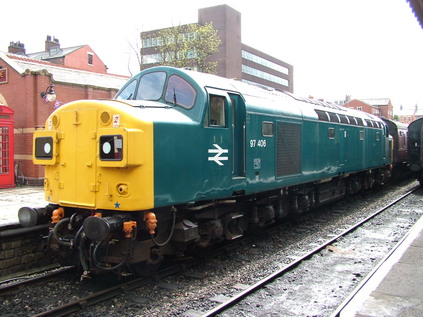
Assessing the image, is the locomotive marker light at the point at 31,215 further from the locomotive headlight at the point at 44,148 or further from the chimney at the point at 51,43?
the chimney at the point at 51,43

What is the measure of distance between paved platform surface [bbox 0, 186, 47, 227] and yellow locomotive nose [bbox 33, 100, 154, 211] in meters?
1.85

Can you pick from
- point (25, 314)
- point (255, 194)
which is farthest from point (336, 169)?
point (25, 314)

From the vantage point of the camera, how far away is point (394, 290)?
5.44 meters

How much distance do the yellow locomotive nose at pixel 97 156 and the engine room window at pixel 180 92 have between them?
113 centimetres

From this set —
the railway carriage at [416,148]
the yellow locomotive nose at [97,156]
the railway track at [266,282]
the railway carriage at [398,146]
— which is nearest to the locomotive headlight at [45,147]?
the yellow locomotive nose at [97,156]

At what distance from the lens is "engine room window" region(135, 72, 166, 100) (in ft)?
22.7

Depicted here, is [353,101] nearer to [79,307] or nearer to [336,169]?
[336,169]

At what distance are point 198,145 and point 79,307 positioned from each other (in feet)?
9.45

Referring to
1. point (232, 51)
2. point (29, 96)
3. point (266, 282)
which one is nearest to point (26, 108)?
point (29, 96)

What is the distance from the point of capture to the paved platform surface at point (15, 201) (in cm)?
831

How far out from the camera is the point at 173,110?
21.1 ft

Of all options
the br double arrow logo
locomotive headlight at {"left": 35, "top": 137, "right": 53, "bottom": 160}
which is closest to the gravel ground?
the br double arrow logo

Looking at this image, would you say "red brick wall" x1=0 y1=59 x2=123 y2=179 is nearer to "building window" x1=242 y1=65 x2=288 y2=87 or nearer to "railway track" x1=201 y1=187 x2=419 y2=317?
"railway track" x1=201 y1=187 x2=419 y2=317

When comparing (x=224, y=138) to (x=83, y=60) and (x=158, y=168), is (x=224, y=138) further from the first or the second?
(x=83, y=60)
